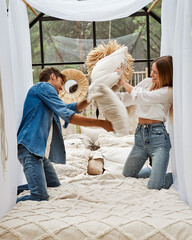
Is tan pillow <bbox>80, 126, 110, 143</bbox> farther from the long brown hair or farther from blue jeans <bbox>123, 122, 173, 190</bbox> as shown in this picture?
the long brown hair

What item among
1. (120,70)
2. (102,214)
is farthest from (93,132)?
(102,214)

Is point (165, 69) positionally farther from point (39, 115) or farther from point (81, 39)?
point (81, 39)

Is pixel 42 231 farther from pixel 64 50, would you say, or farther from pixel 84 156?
pixel 64 50

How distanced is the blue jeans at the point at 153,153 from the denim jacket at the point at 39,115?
69 cm

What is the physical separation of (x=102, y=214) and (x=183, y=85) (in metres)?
0.98

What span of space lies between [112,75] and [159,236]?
1.20 m

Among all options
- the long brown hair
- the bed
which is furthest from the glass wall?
the bed

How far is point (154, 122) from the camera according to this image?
8.75 ft

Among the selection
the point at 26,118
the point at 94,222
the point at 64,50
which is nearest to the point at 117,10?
the point at 26,118

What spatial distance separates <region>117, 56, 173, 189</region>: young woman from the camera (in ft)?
8.29

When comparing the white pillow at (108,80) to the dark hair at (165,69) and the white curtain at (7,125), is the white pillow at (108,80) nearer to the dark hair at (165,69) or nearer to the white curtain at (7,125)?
the dark hair at (165,69)

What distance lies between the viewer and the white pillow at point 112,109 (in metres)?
2.18

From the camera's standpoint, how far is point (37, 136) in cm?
243

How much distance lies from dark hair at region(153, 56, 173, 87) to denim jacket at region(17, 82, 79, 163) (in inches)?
31.2
